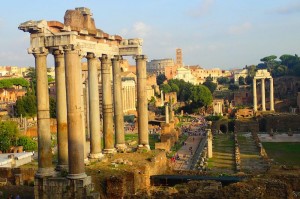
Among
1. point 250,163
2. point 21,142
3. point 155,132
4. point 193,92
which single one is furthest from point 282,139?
point 193,92

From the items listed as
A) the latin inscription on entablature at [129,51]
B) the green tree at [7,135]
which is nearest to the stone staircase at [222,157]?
the latin inscription on entablature at [129,51]

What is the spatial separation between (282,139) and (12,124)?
A: 2880 centimetres

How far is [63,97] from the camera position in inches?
591

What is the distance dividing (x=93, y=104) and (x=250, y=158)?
65.2 feet

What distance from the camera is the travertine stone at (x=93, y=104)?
17.3 m

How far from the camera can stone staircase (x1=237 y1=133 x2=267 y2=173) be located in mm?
28927

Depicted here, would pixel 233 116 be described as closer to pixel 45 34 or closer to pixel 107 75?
pixel 107 75

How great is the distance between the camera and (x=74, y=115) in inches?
544

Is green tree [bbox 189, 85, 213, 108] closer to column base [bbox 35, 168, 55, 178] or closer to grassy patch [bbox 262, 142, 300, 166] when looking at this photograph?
grassy patch [bbox 262, 142, 300, 166]

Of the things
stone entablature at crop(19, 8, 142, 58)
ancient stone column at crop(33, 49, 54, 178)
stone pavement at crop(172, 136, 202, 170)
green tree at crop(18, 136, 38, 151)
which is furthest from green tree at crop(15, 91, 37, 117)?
ancient stone column at crop(33, 49, 54, 178)

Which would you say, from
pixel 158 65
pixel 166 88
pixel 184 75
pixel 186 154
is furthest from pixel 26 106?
pixel 158 65

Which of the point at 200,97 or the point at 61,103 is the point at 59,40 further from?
the point at 200,97

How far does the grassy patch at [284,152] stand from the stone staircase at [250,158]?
1294 mm

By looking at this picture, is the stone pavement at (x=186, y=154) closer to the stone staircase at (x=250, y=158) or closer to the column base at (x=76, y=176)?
the stone staircase at (x=250, y=158)
